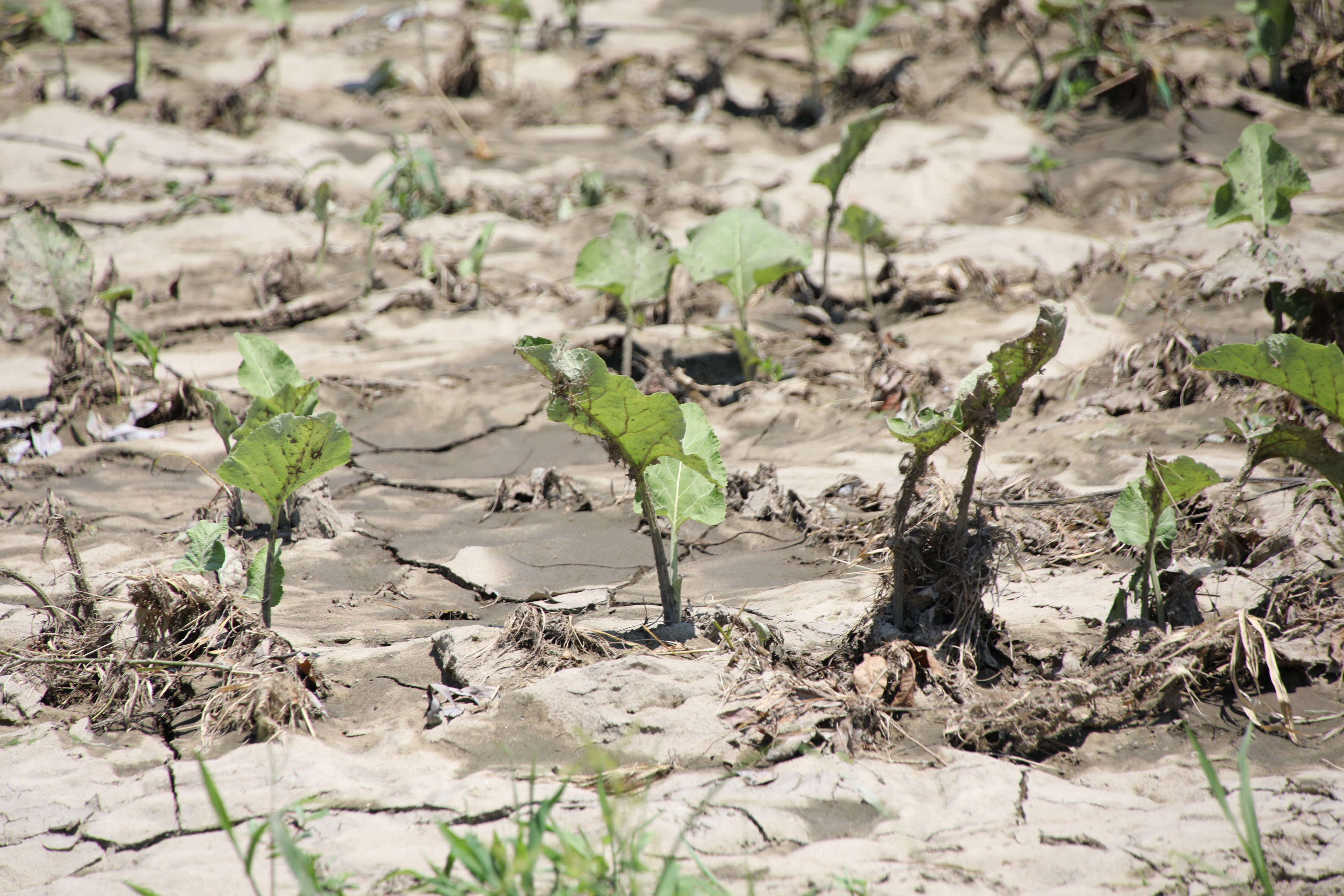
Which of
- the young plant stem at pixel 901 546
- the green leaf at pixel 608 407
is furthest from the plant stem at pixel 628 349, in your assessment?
the young plant stem at pixel 901 546

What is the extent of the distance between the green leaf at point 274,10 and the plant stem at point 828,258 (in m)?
5.32

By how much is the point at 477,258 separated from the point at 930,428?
3.62 meters

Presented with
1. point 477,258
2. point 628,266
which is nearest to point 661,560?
point 628,266

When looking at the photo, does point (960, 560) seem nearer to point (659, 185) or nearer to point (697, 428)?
point (697, 428)

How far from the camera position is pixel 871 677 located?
1823 millimetres

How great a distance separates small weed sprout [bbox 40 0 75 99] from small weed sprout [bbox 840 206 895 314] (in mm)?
6146

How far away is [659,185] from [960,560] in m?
4.69

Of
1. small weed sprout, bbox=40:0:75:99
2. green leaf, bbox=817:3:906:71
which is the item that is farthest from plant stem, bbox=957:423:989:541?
small weed sprout, bbox=40:0:75:99

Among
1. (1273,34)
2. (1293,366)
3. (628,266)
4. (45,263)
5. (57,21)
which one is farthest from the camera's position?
(57,21)

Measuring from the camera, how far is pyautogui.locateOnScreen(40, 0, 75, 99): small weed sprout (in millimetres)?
6613

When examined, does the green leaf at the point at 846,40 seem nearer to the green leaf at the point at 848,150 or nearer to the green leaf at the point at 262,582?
the green leaf at the point at 848,150

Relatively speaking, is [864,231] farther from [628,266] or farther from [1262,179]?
[1262,179]

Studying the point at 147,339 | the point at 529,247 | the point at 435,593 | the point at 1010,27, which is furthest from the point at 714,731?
the point at 1010,27

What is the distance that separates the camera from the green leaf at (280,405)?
8.64 feet
